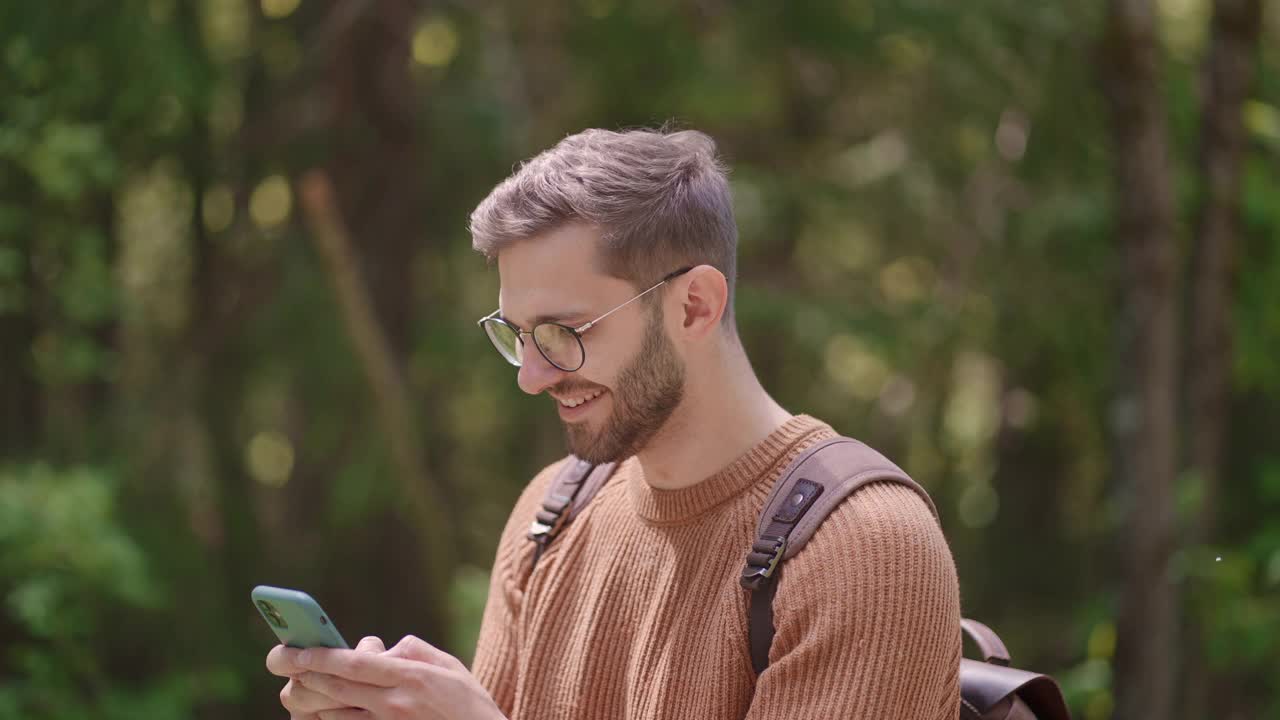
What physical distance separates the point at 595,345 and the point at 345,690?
658 mm

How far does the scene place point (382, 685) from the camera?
199cm

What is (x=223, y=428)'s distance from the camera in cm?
795

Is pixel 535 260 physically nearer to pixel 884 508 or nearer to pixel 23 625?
pixel 884 508

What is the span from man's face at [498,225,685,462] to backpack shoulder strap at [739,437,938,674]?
0.90 feet

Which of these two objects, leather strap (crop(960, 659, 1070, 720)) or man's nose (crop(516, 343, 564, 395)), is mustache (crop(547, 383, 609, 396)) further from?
leather strap (crop(960, 659, 1070, 720))

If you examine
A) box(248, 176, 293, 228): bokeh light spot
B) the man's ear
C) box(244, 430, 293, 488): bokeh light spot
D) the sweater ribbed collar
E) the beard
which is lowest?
box(244, 430, 293, 488): bokeh light spot

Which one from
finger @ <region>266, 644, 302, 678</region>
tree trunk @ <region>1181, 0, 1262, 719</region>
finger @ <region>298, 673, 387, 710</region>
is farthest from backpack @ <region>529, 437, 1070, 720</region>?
tree trunk @ <region>1181, 0, 1262, 719</region>

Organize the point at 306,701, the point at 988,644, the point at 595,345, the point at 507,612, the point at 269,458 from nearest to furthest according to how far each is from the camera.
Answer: the point at 306,701, the point at 595,345, the point at 988,644, the point at 507,612, the point at 269,458

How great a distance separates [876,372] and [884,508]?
1091cm

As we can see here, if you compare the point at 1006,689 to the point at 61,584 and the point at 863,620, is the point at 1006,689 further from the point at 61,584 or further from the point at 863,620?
the point at 61,584

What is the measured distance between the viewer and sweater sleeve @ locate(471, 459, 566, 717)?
2496mm

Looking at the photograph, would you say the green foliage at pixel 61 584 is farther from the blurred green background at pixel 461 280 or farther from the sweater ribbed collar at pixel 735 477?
the sweater ribbed collar at pixel 735 477

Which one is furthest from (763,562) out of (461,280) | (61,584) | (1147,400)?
(461,280)

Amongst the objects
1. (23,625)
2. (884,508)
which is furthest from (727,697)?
(23,625)
